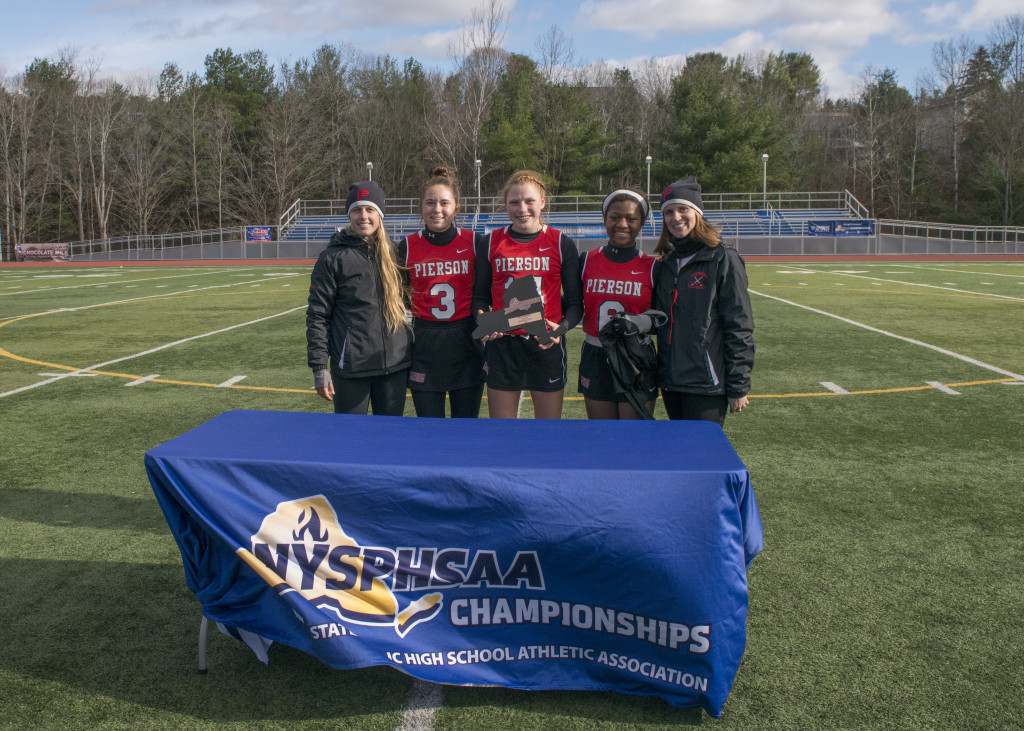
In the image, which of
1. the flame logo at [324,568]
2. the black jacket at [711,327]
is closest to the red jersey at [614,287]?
the black jacket at [711,327]

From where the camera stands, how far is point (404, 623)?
2.58 meters

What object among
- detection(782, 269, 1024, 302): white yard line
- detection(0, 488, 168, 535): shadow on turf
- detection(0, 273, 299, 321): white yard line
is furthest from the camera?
detection(782, 269, 1024, 302): white yard line

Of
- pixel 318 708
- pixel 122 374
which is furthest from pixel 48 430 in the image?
pixel 318 708

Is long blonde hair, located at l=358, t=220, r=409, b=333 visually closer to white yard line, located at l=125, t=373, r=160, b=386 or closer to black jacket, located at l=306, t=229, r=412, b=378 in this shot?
black jacket, located at l=306, t=229, r=412, b=378

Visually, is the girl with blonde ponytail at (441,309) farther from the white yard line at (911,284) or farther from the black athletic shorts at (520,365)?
the white yard line at (911,284)

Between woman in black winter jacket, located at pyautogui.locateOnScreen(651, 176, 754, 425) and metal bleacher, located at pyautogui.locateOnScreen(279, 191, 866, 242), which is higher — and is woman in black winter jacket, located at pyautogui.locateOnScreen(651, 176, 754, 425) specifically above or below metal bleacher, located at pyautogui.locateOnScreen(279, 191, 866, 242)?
below

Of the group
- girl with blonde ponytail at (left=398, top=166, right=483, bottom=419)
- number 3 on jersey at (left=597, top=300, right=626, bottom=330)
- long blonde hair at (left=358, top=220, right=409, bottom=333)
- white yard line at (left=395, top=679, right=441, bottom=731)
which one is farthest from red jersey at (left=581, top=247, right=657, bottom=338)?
white yard line at (left=395, top=679, right=441, bottom=731)

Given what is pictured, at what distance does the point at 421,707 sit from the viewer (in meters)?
2.54

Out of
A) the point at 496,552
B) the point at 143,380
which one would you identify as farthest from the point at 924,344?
the point at 143,380

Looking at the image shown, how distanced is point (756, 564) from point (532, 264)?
179cm

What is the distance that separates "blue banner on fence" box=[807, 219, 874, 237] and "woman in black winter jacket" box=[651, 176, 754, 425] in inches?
1500

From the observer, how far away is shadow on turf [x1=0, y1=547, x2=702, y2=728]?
2531 millimetres

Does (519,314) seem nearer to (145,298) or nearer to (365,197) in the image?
(365,197)

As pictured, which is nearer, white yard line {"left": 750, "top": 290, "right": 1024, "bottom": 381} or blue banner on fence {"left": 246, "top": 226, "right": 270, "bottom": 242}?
white yard line {"left": 750, "top": 290, "right": 1024, "bottom": 381}
